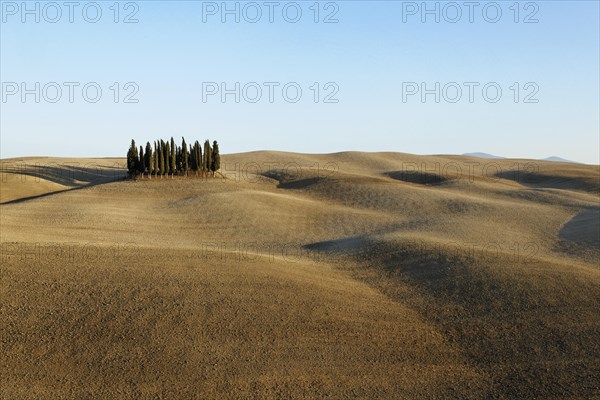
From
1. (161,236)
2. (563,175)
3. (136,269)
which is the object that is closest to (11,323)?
(136,269)

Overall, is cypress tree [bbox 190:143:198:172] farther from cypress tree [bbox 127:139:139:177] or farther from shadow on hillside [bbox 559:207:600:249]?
shadow on hillside [bbox 559:207:600:249]

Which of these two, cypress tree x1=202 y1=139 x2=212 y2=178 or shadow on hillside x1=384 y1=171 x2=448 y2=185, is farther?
shadow on hillside x1=384 y1=171 x2=448 y2=185

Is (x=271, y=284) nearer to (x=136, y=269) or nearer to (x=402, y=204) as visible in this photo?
(x=136, y=269)

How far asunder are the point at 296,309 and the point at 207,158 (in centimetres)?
4797

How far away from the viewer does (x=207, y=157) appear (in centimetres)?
6550

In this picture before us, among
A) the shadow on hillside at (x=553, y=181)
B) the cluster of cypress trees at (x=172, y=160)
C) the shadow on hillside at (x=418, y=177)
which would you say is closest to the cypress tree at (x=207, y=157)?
the cluster of cypress trees at (x=172, y=160)

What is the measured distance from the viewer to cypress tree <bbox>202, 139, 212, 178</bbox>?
6486 centimetres

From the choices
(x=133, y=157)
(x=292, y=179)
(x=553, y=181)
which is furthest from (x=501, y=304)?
(x=553, y=181)

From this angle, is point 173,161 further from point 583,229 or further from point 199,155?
point 583,229

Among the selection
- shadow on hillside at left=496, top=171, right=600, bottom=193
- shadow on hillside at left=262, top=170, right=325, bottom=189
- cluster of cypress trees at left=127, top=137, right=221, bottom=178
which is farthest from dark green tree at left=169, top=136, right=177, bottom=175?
shadow on hillside at left=496, top=171, right=600, bottom=193

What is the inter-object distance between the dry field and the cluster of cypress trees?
20.1 meters

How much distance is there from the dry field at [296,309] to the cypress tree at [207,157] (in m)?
23.9

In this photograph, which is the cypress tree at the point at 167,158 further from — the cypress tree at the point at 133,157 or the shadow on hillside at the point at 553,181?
the shadow on hillside at the point at 553,181

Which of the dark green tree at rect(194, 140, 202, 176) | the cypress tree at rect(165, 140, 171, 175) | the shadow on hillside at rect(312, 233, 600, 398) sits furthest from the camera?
the dark green tree at rect(194, 140, 202, 176)
